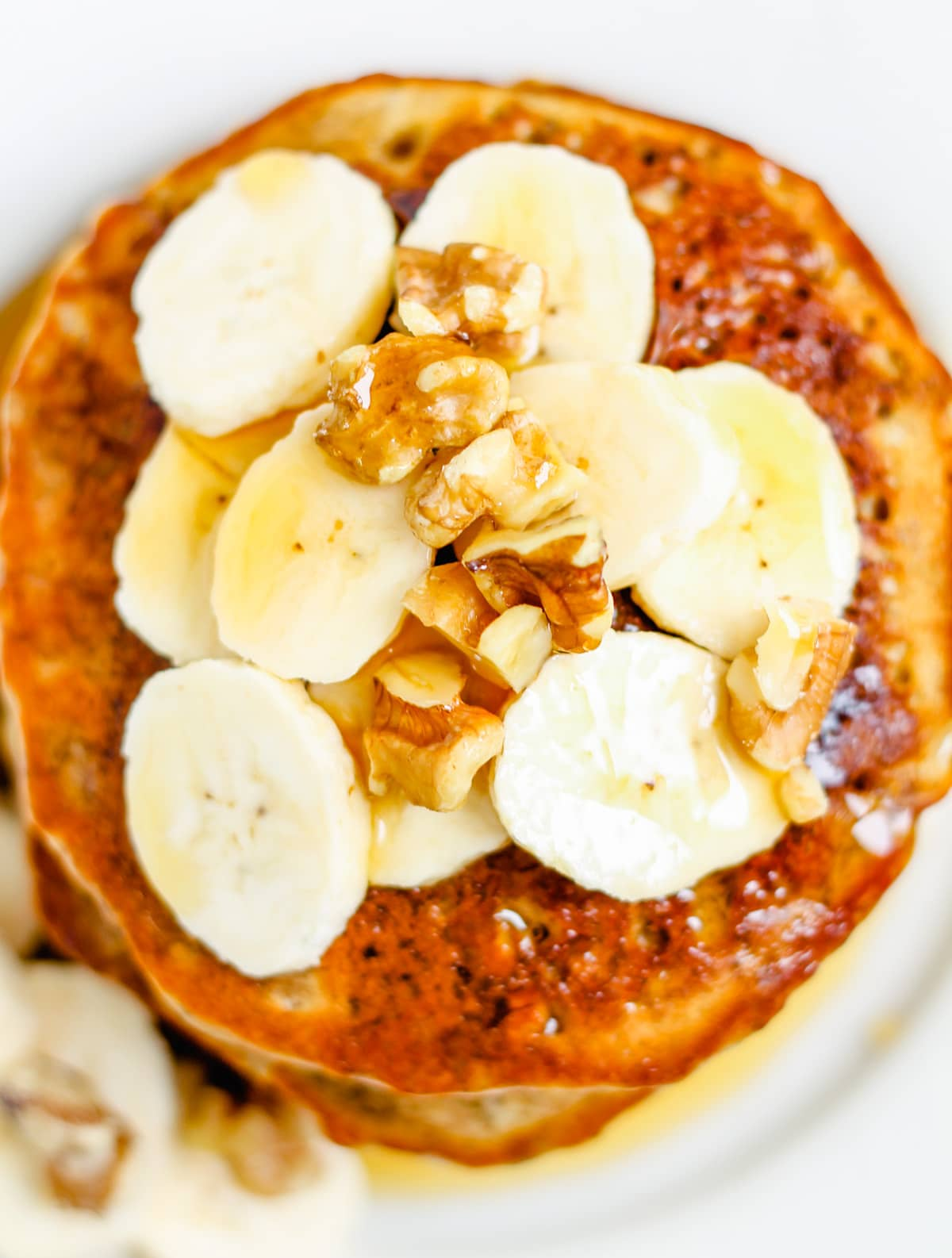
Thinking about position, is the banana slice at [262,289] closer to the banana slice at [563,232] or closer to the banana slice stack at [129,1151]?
the banana slice at [563,232]

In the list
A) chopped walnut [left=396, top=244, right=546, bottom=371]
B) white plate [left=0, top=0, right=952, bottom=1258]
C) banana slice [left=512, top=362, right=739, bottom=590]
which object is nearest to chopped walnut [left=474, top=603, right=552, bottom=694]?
banana slice [left=512, top=362, right=739, bottom=590]

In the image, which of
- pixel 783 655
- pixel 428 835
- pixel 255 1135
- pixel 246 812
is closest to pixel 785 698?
pixel 783 655

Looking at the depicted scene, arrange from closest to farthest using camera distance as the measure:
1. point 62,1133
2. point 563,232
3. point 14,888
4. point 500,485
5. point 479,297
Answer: point 500,485
point 479,297
point 563,232
point 62,1133
point 14,888

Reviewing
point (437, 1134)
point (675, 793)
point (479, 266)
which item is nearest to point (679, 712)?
point (675, 793)

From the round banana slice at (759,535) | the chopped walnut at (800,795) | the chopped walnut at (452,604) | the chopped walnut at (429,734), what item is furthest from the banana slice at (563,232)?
the chopped walnut at (800,795)

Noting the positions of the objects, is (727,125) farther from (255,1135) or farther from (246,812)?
(255,1135)

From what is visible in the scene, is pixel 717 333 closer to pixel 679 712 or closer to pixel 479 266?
pixel 479 266

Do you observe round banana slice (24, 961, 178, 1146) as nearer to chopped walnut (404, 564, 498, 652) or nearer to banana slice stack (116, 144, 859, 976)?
banana slice stack (116, 144, 859, 976)
